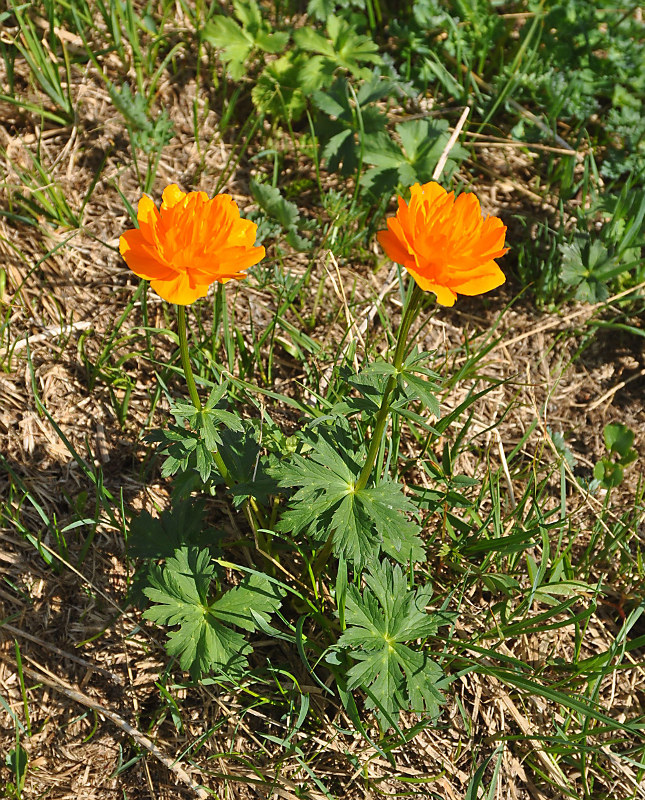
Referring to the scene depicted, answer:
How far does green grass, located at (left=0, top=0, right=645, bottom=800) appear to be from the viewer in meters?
2.17

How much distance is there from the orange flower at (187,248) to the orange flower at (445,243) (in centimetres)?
35

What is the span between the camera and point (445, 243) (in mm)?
1549

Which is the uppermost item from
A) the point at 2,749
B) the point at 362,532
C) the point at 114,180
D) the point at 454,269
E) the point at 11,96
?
the point at 454,269

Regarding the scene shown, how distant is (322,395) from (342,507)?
0.83m

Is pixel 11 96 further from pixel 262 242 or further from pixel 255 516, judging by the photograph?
pixel 255 516

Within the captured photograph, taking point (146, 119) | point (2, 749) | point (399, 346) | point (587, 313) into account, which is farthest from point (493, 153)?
point (2, 749)

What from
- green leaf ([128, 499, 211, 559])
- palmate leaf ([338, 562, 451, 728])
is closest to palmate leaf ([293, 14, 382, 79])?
green leaf ([128, 499, 211, 559])

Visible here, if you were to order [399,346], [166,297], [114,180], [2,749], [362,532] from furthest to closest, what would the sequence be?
[114,180], [2,749], [362,532], [399,346], [166,297]

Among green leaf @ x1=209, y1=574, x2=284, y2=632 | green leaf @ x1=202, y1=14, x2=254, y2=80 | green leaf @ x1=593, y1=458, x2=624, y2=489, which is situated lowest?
green leaf @ x1=593, y1=458, x2=624, y2=489

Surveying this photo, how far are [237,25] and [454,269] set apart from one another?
87.1 inches

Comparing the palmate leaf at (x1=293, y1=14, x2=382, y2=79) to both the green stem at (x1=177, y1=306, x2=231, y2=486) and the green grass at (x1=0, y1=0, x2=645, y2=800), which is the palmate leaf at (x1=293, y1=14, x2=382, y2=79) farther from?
the green stem at (x1=177, y1=306, x2=231, y2=486)

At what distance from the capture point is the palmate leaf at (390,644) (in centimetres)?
196

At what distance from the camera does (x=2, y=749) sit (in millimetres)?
2145

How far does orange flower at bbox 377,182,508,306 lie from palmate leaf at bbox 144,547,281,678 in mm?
1011
